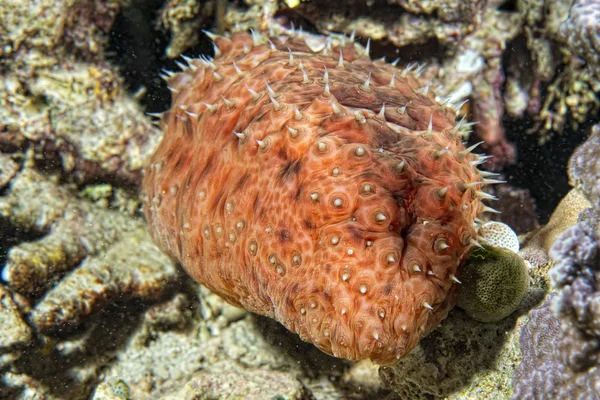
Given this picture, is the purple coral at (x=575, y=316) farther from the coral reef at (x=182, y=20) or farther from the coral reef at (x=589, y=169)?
the coral reef at (x=182, y=20)

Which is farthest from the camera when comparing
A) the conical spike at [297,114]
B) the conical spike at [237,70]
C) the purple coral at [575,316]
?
the conical spike at [237,70]

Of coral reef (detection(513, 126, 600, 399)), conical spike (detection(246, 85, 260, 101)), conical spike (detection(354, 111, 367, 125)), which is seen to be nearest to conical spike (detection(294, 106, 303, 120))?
conical spike (detection(354, 111, 367, 125))

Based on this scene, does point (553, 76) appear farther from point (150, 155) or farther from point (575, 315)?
point (150, 155)

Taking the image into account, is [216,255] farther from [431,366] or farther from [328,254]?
[431,366]

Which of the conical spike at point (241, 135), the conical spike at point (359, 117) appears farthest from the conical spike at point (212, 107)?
the conical spike at point (359, 117)

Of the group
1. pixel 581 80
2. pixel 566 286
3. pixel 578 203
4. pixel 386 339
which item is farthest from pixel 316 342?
pixel 581 80
